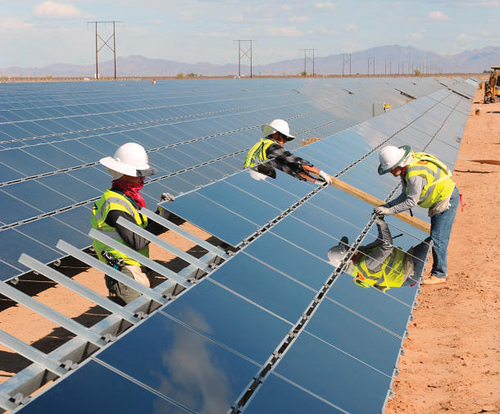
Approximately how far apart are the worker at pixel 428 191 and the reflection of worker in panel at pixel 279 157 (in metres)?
1.23

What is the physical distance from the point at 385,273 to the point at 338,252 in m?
0.87

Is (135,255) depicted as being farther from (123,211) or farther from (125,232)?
(123,211)

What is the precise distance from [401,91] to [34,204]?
53.3 m

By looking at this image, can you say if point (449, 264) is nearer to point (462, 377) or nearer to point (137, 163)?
point (462, 377)

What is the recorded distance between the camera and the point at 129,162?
7.12 metres

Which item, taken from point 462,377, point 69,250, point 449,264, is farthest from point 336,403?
point 449,264

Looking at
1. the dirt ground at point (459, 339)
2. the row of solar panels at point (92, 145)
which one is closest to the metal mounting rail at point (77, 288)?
the dirt ground at point (459, 339)

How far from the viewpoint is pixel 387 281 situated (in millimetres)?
8891

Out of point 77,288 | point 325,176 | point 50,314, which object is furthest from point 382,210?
point 50,314

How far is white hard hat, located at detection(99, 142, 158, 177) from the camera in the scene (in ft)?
23.1

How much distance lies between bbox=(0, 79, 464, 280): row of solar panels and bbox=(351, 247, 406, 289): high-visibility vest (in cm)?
585

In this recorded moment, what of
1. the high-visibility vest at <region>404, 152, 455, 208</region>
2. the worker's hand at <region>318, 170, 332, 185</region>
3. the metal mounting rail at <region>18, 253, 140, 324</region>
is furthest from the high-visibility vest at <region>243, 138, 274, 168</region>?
the metal mounting rail at <region>18, 253, 140, 324</region>

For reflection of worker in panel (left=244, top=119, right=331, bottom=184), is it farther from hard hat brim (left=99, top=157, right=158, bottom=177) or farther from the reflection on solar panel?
hard hat brim (left=99, top=157, right=158, bottom=177)

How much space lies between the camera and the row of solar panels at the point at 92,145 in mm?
12828
